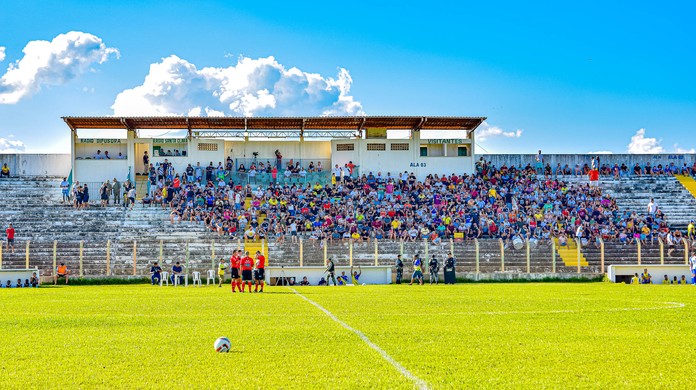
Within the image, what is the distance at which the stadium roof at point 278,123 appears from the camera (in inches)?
2141

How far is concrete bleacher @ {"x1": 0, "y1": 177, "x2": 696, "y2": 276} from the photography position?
41156 millimetres

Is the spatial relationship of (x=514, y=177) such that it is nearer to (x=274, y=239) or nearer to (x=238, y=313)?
(x=274, y=239)

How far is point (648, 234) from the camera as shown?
4675 cm

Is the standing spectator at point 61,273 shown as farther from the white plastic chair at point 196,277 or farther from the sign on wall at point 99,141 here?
the sign on wall at point 99,141

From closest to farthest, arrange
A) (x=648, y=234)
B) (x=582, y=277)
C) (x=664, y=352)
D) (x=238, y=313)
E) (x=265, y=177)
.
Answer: (x=664, y=352)
(x=238, y=313)
(x=582, y=277)
(x=648, y=234)
(x=265, y=177)

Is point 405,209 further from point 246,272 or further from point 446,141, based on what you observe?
point 246,272

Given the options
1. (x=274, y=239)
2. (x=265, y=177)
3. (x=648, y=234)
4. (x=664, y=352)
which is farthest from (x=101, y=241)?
(x=664, y=352)

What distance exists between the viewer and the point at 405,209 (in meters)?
48.0

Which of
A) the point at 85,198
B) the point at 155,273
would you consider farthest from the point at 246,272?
the point at 85,198

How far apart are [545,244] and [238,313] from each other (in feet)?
88.7

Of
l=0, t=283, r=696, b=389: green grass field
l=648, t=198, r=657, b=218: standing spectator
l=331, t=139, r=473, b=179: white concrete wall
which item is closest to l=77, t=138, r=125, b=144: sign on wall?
l=331, t=139, r=473, b=179: white concrete wall

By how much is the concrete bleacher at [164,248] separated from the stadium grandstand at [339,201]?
7 centimetres

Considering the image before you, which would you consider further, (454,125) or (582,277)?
(454,125)

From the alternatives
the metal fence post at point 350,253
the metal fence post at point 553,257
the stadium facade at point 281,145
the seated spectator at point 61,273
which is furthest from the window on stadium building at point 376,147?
the seated spectator at point 61,273
